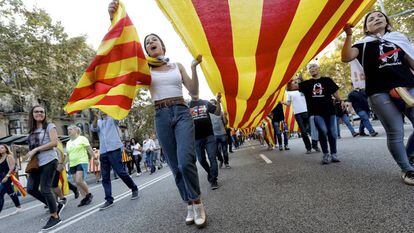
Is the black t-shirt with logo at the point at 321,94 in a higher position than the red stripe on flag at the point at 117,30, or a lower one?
lower

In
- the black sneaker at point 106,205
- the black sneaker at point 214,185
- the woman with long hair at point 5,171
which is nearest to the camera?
the black sneaker at point 214,185

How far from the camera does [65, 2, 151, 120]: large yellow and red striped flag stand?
323cm

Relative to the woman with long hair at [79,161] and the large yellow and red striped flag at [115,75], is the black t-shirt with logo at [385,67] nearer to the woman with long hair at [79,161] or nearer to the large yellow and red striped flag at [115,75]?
the large yellow and red striped flag at [115,75]

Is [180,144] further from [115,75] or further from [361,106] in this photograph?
[361,106]

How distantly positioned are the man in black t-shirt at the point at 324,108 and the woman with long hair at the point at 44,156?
4.28 meters

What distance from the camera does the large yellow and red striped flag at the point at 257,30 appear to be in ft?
10.2

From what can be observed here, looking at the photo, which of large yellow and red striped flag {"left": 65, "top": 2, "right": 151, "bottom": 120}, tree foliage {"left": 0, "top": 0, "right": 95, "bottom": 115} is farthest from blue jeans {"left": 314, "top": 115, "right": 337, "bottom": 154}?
tree foliage {"left": 0, "top": 0, "right": 95, "bottom": 115}

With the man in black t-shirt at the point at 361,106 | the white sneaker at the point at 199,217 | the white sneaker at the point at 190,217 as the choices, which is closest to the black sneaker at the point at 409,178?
the white sneaker at the point at 199,217

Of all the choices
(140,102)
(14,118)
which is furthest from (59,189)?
(14,118)

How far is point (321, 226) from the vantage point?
246 centimetres

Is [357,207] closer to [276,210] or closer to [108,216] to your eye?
[276,210]

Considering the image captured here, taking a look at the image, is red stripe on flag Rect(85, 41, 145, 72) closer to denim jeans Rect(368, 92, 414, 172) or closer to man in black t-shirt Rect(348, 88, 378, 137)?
denim jeans Rect(368, 92, 414, 172)

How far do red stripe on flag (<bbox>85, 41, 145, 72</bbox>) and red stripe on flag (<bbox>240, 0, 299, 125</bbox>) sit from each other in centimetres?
134

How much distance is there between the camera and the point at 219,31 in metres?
3.34
